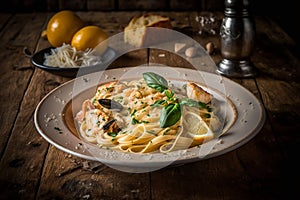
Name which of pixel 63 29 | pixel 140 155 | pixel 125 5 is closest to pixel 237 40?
pixel 63 29

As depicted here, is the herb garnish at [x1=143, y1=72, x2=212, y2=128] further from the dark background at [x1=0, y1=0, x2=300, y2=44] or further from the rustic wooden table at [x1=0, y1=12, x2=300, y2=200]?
the dark background at [x1=0, y1=0, x2=300, y2=44]

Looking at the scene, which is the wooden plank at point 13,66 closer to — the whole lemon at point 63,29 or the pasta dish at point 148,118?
the whole lemon at point 63,29

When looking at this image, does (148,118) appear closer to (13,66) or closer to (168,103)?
(168,103)

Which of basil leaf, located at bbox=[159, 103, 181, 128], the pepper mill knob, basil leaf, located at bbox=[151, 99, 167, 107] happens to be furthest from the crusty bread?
basil leaf, located at bbox=[159, 103, 181, 128]

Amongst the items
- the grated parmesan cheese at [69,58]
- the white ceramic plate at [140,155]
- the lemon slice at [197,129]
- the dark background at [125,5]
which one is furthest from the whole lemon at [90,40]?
the dark background at [125,5]

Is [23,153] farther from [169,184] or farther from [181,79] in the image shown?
[181,79]
